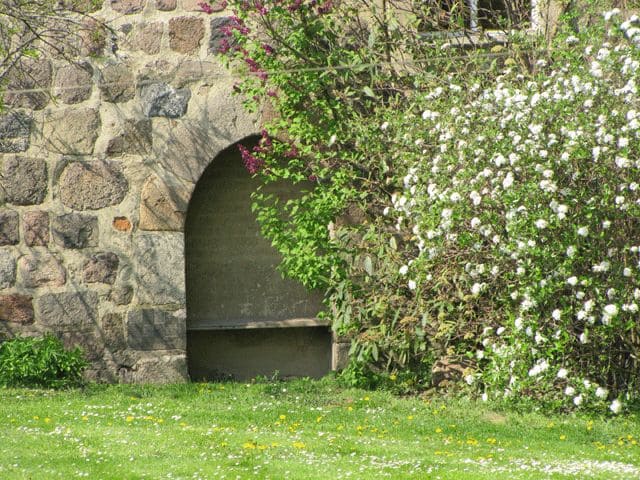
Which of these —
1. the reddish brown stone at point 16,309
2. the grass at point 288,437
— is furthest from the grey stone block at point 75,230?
the grass at point 288,437

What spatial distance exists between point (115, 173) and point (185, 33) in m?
1.21

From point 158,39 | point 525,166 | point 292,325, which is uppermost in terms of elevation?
point 158,39

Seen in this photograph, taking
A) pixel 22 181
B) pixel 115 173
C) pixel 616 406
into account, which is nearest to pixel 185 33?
pixel 115 173

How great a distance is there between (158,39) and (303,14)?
3.75ft

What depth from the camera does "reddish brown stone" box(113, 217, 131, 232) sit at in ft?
24.6

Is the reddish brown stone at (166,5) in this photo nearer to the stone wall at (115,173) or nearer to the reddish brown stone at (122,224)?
the stone wall at (115,173)

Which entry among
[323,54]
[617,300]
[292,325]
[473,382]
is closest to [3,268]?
[292,325]

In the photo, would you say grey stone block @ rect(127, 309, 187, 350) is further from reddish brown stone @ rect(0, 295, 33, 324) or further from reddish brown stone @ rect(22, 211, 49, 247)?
reddish brown stone @ rect(22, 211, 49, 247)

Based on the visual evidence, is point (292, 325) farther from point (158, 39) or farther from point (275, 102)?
point (158, 39)

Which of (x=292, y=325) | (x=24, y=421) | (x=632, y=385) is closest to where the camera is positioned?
(x=24, y=421)

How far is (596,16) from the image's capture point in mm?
A: 7117

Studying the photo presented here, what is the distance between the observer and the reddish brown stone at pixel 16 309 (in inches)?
292

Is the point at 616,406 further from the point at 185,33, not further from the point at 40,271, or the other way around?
the point at 40,271

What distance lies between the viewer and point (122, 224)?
749 centimetres
